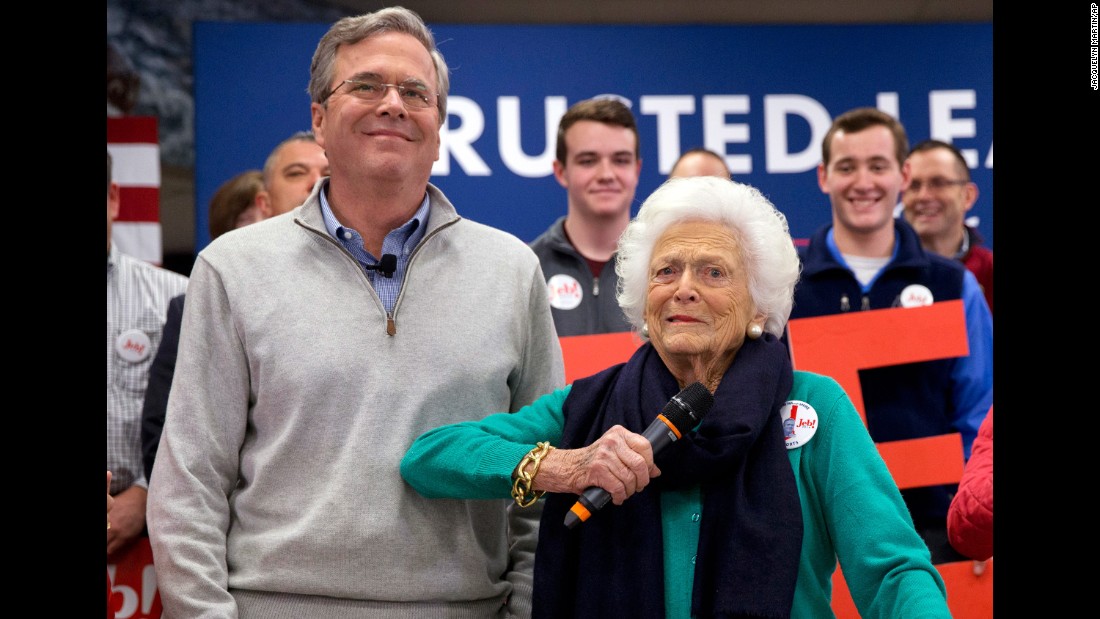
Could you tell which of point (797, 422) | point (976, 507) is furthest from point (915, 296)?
point (797, 422)

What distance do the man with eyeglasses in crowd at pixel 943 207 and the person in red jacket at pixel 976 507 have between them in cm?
261

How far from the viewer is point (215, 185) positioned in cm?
539

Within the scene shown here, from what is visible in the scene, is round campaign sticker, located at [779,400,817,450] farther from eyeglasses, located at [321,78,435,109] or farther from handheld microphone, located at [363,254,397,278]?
eyeglasses, located at [321,78,435,109]

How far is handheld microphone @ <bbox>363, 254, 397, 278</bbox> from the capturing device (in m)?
2.49

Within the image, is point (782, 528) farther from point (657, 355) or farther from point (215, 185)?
point (215, 185)

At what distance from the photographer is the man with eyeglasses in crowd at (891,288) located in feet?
12.2

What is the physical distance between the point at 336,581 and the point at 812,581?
96 cm

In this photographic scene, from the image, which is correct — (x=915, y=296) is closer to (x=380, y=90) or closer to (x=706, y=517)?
(x=706, y=517)

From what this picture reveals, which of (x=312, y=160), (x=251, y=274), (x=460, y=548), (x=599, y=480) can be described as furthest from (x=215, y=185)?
(x=599, y=480)

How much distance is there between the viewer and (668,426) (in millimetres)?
2035

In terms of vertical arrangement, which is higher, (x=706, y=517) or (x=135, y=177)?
(x=135, y=177)

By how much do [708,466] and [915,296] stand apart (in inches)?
85.7

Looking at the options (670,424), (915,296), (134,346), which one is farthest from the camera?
(915,296)

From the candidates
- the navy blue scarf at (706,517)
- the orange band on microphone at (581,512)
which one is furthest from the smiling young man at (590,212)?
the orange band on microphone at (581,512)
